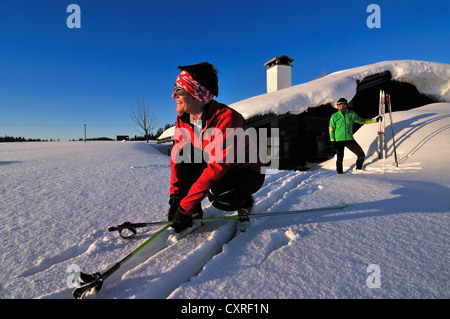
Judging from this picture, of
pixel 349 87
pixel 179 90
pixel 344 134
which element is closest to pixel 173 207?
pixel 179 90

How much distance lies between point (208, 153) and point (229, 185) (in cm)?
30

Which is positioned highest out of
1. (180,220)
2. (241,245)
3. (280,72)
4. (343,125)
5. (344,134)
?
(280,72)

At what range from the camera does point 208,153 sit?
5.21 ft

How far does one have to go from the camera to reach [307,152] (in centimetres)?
920

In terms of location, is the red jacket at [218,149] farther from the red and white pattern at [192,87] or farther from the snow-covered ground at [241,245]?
the snow-covered ground at [241,245]

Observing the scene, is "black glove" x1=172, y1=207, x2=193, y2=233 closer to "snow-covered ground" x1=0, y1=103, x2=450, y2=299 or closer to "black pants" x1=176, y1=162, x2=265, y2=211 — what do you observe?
"snow-covered ground" x1=0, y1=103, x2=450, y2=299

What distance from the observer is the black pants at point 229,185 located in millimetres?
1663

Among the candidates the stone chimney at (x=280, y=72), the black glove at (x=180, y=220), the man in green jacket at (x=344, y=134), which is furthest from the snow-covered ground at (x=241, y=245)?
the stone chimney at (x=280, y=72)

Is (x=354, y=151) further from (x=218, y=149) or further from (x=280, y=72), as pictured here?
(x=280, y=72)

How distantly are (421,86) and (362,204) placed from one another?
32.8 ft

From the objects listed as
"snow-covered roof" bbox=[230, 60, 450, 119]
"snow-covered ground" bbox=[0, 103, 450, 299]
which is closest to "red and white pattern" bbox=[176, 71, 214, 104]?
"snow-covered ground" bbox=[0, 103, 450, 299]

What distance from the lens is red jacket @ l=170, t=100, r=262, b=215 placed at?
1.43 metres

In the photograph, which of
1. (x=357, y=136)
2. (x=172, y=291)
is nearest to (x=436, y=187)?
(x=172, y=291)
